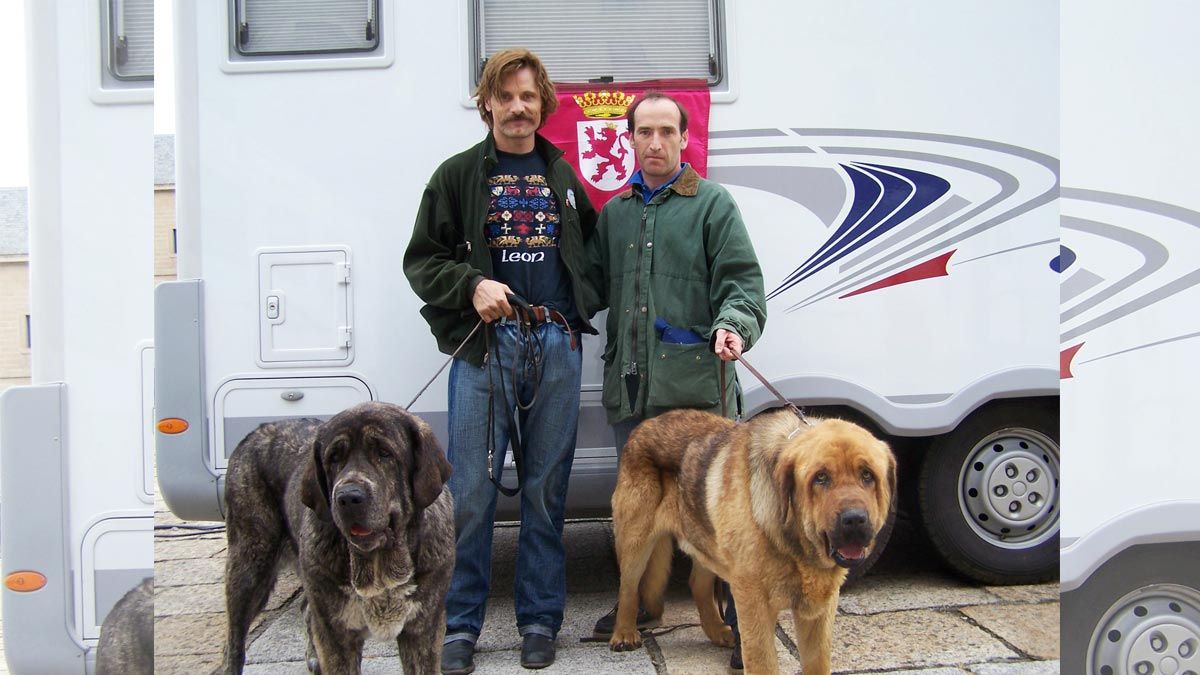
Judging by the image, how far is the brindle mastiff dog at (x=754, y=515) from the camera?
239cm

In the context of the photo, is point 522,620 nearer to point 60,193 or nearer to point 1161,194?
point 60,193

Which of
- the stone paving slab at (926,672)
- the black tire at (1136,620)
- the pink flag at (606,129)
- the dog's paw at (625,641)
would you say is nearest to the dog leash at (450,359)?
the pink flag at (606,129)

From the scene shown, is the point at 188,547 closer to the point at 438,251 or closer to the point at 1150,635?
the point at 438,251

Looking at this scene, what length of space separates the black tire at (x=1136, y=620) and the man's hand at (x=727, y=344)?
3.94 ft

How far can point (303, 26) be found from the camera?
2.93m

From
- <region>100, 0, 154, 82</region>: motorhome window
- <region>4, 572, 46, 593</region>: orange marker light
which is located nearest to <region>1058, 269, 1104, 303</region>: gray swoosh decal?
<region>100, 0, 154, 82</region>: motorhome window

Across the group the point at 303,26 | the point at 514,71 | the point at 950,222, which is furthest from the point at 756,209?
the point at 303,26

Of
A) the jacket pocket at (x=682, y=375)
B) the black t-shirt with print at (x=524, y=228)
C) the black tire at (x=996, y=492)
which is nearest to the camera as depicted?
the black tire at (x=996, y=492)

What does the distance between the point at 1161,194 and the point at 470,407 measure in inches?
84.7

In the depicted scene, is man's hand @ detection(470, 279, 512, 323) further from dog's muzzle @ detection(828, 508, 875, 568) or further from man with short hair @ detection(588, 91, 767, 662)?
dog's muzzle @ detection(828, 508, 875, 568)

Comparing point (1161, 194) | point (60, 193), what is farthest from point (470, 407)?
point (1161, 194)

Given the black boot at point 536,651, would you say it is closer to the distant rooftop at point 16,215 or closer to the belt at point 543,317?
the belt at point 543,317

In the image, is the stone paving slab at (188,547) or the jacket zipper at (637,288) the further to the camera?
the jacket zipper at (637,288)

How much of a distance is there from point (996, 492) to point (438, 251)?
2035 mm
